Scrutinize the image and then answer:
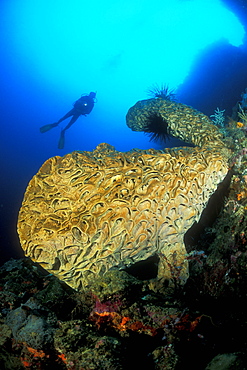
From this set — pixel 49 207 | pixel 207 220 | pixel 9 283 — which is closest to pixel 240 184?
pixel 207 220

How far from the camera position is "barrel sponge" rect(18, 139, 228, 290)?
325cm

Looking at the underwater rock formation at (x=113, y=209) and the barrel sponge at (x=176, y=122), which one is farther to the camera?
the barrel sponge at (x=176, y=122)

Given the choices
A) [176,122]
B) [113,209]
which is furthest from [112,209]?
[176,122]

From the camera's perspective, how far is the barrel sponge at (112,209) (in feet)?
10.7

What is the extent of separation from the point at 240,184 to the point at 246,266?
5.95 ft

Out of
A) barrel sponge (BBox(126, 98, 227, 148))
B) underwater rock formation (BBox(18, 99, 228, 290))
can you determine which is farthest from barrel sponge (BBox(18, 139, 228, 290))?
barrel sponge (BBox(126, 98, 227, 148))

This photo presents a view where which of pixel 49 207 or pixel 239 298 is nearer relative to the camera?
pixel 239 298

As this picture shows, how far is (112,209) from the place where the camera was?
11.0 feet

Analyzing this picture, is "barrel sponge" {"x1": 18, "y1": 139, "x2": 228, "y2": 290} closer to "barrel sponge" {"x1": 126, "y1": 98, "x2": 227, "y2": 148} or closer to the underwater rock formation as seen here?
the underwater rock formation

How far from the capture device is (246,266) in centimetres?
279

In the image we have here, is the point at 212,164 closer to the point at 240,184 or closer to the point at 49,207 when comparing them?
the point at 240,184

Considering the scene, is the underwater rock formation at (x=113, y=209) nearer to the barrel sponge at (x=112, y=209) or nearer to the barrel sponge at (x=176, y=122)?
the barrel sponge at (x=112, y=209)

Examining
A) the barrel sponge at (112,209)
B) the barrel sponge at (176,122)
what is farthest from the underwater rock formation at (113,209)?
the barrel sponge at (176,122)

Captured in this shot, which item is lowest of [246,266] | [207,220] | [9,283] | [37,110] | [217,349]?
[9,283]
